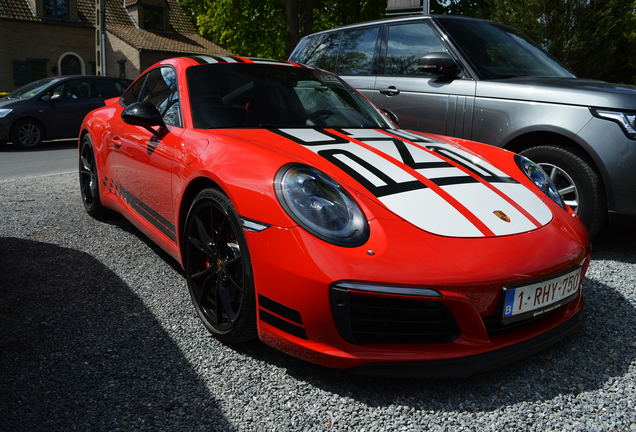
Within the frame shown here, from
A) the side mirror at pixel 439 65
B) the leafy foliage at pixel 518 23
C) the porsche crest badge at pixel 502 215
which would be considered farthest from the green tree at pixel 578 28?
the porsche crest badge at pixel 502 215

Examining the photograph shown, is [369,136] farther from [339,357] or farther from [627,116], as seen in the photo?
[627,116]

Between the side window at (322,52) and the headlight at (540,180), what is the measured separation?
10.1 feet

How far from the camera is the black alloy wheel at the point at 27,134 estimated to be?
1047cm

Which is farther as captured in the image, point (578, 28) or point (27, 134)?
point (578, 28)

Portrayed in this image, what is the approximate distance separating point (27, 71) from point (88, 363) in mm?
28771

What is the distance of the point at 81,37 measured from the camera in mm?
27750

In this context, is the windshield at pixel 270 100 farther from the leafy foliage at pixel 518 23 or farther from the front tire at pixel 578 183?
the leafy foliage at pixel 518 23

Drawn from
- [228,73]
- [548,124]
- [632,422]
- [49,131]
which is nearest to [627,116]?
[548,124]

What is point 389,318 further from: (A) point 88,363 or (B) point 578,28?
Result: (B) point 578,28

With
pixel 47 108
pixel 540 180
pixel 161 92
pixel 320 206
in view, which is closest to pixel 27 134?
pixel 47 108

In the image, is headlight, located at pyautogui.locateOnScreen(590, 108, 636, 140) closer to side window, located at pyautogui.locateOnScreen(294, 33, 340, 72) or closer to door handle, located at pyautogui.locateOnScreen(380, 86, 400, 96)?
door handle, located at pyautogui.locateOnScreen(380, 86, 400, 96)

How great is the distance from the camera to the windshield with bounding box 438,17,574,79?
4.38 m

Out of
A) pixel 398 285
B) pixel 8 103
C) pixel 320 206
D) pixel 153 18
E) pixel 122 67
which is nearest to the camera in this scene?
pixel 398 285

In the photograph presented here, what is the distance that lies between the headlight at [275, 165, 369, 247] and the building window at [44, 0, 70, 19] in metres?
29.9
